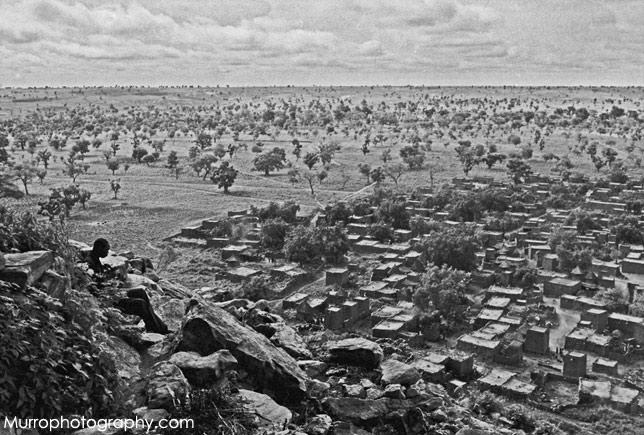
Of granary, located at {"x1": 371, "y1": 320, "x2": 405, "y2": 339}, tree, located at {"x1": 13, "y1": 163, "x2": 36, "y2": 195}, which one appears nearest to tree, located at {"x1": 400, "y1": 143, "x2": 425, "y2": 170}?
tree, located at {"x1": 13, "y1": 163, "x2": 36, "y2": 195}

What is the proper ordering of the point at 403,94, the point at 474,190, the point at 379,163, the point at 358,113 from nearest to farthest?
1. the point at 474,190
2. the point at 379,163
3. the point at 358,113
4. the point at 403,94

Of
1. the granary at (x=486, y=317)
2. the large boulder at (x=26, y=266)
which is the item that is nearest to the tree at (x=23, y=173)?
the granary at (x=486, y=317)

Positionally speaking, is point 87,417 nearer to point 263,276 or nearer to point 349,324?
point 349,324

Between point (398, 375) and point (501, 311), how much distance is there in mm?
16361

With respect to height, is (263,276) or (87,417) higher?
(87,417)

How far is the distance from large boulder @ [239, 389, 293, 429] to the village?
36.4 feet

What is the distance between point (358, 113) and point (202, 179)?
63.5 meters

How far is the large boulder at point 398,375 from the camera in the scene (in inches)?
399

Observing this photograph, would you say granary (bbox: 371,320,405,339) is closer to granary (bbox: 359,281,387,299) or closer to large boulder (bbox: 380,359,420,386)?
granary (bbox: 359,281,387,299)

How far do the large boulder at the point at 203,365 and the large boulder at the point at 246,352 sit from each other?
415 mm

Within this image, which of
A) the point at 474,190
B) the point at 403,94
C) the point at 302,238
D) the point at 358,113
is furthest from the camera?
the point at 403,94

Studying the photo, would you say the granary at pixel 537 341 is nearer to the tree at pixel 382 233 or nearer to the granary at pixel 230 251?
the tree at pixel 382 233

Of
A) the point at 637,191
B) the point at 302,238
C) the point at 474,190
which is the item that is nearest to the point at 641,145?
the point at 637,191

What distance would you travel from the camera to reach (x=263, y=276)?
1186 inches
